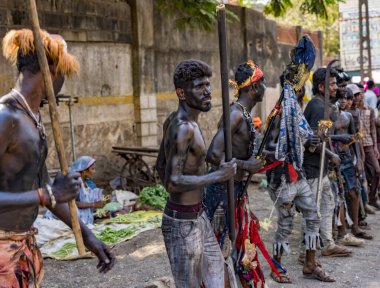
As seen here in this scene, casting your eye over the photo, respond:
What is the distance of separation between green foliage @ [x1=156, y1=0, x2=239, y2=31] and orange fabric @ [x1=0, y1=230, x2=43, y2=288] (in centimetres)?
752

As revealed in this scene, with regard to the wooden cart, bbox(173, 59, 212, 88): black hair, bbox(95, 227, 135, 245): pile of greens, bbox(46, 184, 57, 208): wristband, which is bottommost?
bbox(95, 227, 135, 245): pile of greens

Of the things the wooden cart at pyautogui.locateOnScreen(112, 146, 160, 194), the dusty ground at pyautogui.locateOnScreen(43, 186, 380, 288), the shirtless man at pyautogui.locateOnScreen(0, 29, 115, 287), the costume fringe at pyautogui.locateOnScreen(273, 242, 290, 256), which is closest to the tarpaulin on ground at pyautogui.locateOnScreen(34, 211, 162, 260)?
the dusty ground at pyautogui.locateOnScreen(43, 186, 380, 288)

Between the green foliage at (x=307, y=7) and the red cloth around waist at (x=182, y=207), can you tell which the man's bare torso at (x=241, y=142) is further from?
the green foliage at (x=307, y=7)

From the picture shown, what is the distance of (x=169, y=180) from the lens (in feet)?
12.1

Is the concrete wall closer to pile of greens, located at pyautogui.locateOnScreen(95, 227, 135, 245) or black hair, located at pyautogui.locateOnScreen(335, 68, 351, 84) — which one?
pile of greens, located at pyautogui.locateOnScreen(95, 227, 135, 245)

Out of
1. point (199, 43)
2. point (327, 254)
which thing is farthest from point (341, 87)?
point (199, 43)

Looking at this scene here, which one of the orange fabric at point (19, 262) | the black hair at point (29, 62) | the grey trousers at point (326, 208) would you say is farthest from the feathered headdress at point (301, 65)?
the orange fabric at point (19, 262)

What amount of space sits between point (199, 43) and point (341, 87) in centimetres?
573

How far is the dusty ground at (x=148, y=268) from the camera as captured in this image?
587cm

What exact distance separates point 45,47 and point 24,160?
1.82 ft

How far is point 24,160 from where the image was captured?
288cm

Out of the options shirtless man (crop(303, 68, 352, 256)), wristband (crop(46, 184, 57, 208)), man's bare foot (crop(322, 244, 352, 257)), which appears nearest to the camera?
wristband (crop(46, 184, 57, 208))

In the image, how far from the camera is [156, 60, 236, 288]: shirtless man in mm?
3709

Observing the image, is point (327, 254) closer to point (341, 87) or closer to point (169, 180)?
point (341, 87)
